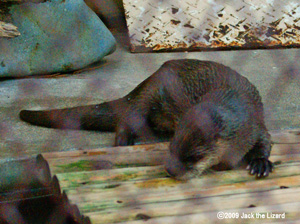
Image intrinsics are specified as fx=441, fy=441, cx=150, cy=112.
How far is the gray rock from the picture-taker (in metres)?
2.97

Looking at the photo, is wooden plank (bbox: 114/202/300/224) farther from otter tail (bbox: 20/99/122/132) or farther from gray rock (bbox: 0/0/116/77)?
gray rock (bbox: 0/0/116/77)

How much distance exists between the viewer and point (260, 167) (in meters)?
1.68

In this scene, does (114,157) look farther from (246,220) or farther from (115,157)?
(246,220)

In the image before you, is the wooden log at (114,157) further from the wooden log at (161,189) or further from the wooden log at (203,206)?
the wooden log at (203,206)

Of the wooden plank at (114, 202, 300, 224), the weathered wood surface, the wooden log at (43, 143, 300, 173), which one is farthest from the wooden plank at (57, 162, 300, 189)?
the wooden plank at (114, 202, 300, 224)

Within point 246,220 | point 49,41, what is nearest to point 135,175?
point 246,220

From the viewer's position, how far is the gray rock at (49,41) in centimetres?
297

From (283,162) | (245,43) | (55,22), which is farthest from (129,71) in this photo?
(283,162)

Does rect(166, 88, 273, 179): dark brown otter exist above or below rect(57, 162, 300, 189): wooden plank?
above

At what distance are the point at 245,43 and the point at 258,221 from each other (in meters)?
2.56

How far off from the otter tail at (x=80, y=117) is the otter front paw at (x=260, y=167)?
80 cm

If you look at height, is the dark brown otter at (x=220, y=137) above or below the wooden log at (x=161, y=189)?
above

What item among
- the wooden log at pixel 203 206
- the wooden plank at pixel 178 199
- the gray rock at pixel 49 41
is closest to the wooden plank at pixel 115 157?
the wooden plank at pixel 178 199

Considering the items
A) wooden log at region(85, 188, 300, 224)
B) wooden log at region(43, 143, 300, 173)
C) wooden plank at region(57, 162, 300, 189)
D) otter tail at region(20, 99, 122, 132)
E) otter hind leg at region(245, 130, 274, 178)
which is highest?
wooden log at region(85, 188, 300, 224)
